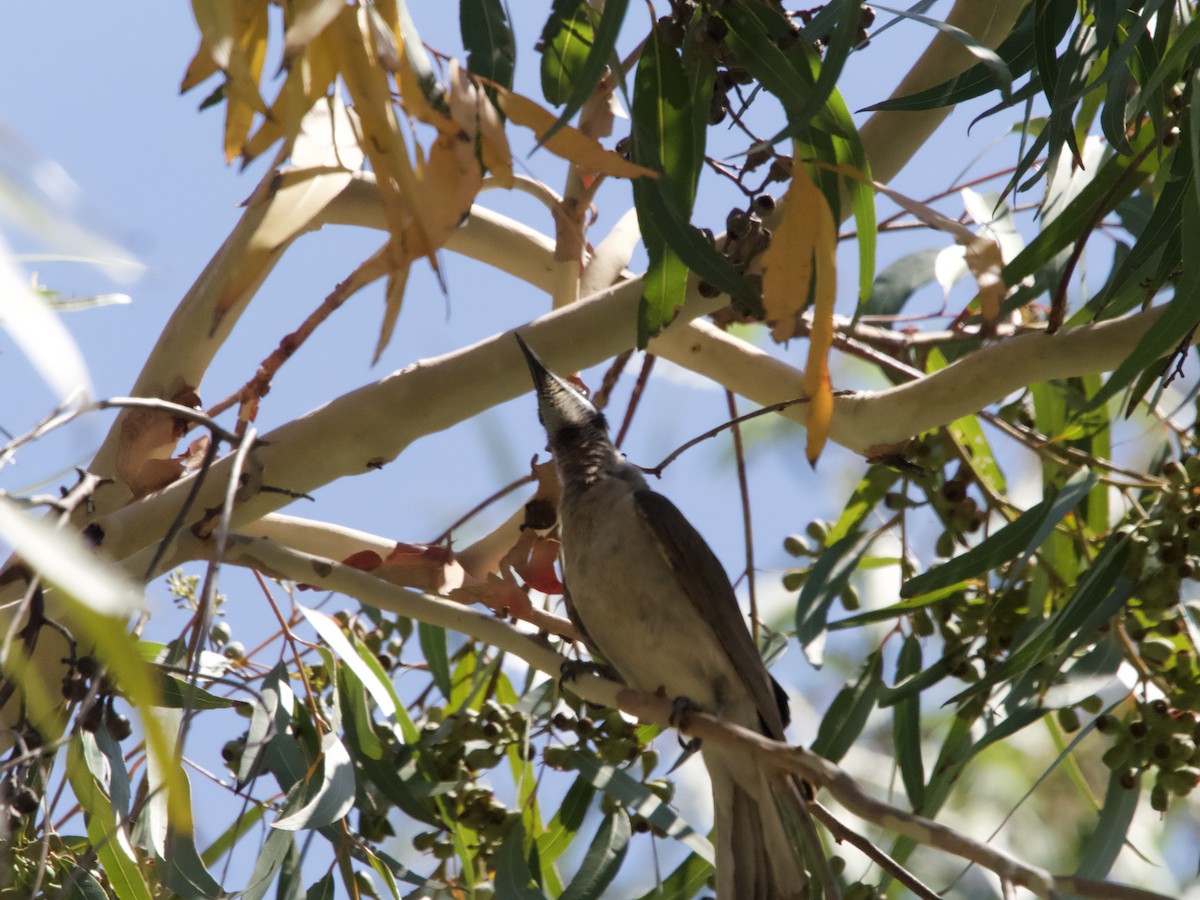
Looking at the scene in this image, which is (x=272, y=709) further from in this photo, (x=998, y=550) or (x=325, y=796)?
(x=998, y=550)

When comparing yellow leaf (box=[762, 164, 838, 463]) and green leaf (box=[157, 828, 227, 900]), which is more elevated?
yellow leaf (box=[762, 164, 838, 463])

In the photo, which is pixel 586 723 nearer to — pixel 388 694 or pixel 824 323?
pixel 388 694

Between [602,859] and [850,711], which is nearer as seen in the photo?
[602,859]

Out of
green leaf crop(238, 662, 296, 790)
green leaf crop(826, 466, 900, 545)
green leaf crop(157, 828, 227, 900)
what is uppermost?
green leaf crop(826, 466, 900, 545)

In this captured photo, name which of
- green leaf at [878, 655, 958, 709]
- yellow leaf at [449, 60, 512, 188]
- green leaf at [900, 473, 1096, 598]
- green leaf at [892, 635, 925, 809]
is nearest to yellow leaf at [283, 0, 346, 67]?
yellow leaf at [449, 60, 512, 188]

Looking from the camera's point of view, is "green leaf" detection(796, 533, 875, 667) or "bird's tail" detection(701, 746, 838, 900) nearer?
"bird's tail" detection(701, 746, 838, 900)

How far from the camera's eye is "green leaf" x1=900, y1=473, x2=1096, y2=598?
7.22 feet

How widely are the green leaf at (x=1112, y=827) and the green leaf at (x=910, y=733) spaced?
0.34 meters

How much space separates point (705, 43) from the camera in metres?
1.78

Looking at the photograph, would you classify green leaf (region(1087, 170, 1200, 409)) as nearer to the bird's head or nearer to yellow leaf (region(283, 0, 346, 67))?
yellow leaf (region(283, 0, 346, 67))

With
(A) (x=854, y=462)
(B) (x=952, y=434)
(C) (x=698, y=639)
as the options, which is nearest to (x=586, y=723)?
(C) (x=698, y=639)

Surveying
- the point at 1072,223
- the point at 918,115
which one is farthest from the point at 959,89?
the point at 1072,223

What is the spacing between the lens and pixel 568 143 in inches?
58.9

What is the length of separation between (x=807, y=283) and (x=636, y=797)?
38.8 inches
